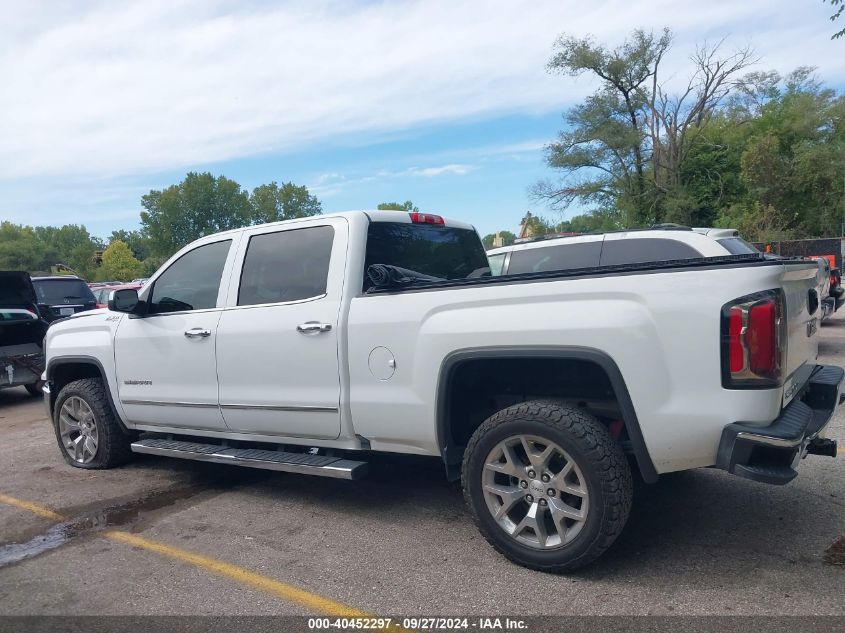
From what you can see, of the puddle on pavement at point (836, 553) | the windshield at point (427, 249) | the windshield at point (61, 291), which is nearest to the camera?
the puddle on pavement at point (836, 553)

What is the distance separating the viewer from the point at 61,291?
1332 cm

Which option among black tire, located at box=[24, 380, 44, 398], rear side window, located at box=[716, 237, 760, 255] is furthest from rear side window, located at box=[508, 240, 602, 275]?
black tire, located at box=[24, 380, 44, 398]

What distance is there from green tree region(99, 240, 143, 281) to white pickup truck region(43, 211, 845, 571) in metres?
84.9

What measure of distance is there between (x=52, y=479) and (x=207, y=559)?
2.59 metres

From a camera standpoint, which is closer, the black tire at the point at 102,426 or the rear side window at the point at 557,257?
the black tire at the point at 102,426

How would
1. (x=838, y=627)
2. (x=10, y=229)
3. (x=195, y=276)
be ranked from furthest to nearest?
1. (x=10, y=229)
2. (x=195, y=276)
3. (x=838, y=627)

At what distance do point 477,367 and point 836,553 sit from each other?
6.87 feet

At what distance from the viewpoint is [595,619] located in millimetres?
3066

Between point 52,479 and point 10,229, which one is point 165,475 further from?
point 10,229

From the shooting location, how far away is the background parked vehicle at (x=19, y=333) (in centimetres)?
966

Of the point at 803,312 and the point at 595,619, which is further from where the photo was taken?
the point at 803,312

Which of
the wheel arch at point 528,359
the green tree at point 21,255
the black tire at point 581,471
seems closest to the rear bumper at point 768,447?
the wheel arch at point 528,359

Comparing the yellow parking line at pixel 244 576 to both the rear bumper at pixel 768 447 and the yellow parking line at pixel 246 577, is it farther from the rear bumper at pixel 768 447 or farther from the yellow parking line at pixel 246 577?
the rear bumper at pixel 768 447

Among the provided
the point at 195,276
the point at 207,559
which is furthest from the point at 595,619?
the point at 195,276
